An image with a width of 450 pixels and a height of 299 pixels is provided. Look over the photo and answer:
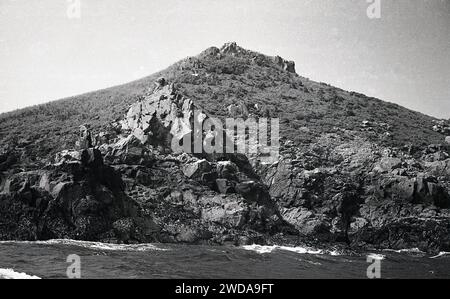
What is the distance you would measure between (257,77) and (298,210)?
3573cm

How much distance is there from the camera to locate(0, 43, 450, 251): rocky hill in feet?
87.4

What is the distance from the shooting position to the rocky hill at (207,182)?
26641 mm

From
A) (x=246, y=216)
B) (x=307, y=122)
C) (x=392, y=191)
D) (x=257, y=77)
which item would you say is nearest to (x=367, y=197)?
(x=392, y=191)

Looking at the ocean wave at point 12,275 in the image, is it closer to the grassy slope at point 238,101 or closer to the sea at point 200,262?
the sea at point 200,262

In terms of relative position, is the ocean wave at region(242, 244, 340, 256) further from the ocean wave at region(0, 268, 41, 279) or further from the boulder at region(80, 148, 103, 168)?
the ocean wave at region(0, 268, 41, 279)

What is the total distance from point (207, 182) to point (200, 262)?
1260 cm

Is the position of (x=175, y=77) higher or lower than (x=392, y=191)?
higher

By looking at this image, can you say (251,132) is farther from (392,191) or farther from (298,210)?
(392,191)

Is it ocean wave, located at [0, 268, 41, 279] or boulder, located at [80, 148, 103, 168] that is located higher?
boulder, located at [80, 148, 103, 168]

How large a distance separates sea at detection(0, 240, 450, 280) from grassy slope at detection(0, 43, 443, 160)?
55.8 ft

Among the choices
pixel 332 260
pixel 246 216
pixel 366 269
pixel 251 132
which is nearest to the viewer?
pixel 366 269

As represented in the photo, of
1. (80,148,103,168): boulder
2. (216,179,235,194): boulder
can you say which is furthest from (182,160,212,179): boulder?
(80,148,103,168): boulder

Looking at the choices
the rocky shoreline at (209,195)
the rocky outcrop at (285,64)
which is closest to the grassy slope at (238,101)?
the rocky outcrop at (285,64)
